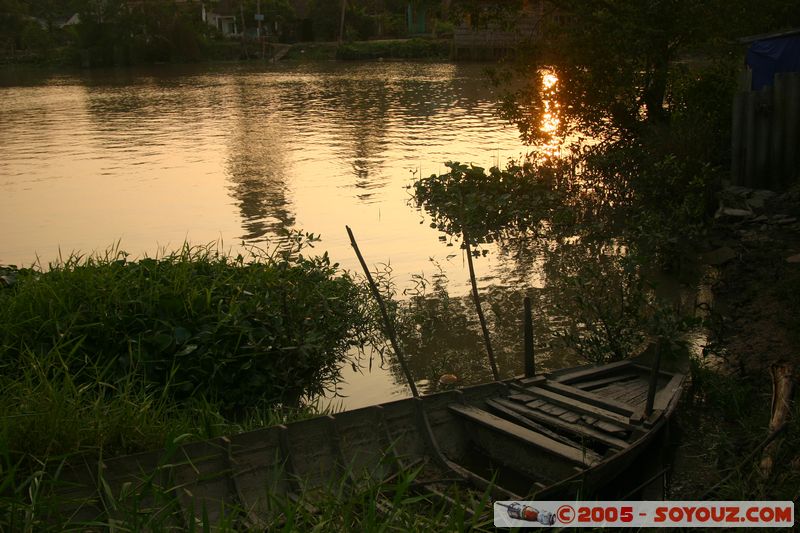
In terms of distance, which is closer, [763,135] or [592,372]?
[592,372]

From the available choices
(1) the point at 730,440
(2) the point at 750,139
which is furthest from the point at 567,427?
(2) the point at 750,139

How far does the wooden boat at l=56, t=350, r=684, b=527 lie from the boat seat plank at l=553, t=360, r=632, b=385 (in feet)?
0.18

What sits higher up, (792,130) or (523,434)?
(792,130)

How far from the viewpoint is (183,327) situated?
25.6 ft

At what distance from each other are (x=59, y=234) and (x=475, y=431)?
37.5 ft

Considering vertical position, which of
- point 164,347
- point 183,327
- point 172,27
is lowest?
point 164,347

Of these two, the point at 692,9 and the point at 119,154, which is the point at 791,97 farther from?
the point at 119,154

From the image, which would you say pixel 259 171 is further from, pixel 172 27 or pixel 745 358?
pixel 172 27

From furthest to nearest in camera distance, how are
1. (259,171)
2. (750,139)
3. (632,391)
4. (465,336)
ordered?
(259,171), (750,139), (465,336), (632,391)

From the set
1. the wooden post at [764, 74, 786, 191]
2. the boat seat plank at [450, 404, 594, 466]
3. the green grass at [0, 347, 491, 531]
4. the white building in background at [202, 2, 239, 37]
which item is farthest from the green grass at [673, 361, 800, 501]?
the white building in background at [202, 2, 239, 37]

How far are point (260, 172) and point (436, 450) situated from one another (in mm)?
15190

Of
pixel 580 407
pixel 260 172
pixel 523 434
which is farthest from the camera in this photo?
pixel 260 172

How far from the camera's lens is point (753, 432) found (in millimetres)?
6750

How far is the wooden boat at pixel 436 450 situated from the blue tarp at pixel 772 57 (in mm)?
9651
